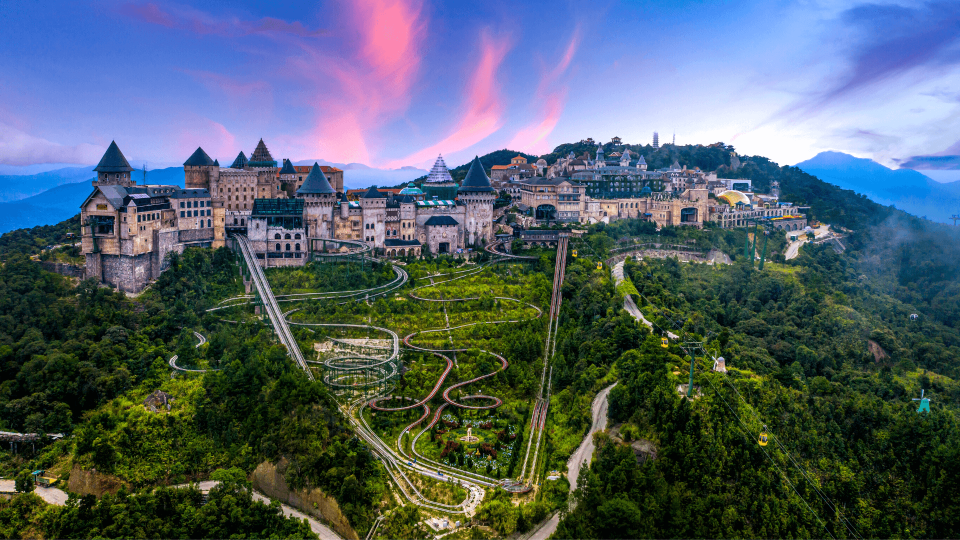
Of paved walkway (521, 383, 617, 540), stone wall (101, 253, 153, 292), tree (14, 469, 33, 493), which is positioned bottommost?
tree (14, 469, 33, 493)

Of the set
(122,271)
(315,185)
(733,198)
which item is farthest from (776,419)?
(733,198)

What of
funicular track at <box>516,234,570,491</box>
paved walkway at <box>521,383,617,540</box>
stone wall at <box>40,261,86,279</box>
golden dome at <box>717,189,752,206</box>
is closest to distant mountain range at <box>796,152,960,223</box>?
golden dome at <box>717,189,752,206</box>

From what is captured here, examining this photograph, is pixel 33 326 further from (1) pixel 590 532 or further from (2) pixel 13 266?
(1) pixel 590 532

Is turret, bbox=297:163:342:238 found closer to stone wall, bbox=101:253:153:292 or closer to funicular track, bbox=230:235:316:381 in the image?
funicular track, bbox=230:235:316:381

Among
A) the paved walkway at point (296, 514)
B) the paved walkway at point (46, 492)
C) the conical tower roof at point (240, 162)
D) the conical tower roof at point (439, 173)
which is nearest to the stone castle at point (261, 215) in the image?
the conical tower roof at point (240, 162)

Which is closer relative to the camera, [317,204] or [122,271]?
[122,271]

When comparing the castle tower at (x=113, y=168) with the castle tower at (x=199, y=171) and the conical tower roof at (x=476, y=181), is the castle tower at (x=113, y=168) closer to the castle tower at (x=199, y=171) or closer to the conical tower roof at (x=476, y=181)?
the castle tower at (x=199, y=171)

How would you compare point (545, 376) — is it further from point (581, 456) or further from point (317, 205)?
point (317, 205)
